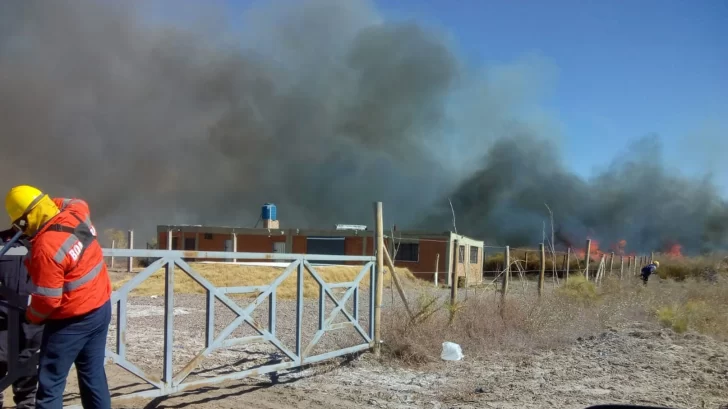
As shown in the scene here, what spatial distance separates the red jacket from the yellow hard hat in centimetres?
13

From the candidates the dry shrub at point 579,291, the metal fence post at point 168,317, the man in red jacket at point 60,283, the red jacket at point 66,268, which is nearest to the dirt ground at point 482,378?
the metal fence post at point 168,317

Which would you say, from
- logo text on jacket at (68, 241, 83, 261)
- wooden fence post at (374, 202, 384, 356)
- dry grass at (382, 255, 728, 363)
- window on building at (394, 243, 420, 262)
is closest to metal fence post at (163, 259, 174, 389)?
logo text on jacket at (68, 241, 83, 261)

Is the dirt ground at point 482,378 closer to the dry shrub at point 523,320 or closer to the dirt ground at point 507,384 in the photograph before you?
the dirt ground at point 507,384

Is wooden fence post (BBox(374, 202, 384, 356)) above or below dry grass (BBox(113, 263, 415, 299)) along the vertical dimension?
above

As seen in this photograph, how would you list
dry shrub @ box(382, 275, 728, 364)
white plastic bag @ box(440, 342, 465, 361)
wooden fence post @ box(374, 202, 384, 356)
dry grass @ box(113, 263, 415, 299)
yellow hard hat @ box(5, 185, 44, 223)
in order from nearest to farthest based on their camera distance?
yellow hard hat @ box(5, 185, 44, 223) → wooden fence post @ box(374, 202, 384, 356) → white plastic bag @ box(440, 342, 465, 361) → dry shrub @ box(382, 275, 728, 364) → dry grass @ box(113, 263, 415, 299)

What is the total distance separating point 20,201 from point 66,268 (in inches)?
16.9

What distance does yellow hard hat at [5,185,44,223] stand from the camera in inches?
128

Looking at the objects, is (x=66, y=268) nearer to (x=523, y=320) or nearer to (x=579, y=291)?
(x=523, y=320)

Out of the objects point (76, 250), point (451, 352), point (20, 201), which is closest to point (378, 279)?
point (451, 352)

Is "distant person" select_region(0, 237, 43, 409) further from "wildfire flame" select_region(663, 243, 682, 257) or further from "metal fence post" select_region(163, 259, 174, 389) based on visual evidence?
"wildfire flame" select_region(663, 243, 682, 257)

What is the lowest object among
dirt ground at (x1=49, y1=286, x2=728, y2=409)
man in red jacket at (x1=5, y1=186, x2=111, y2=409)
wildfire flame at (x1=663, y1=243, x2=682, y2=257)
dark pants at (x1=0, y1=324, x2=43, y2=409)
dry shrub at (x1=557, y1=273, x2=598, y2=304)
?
wildfire flame at (x1=663, y1=243, x2=682, y2=257)

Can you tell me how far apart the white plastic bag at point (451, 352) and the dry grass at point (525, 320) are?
0.25 feet

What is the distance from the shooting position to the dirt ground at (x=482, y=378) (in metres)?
5.49

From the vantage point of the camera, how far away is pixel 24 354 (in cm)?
362
